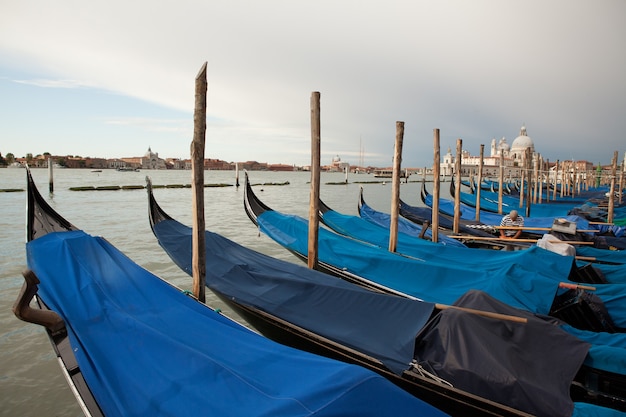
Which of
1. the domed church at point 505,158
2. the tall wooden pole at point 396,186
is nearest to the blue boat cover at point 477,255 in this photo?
the tall wooden pole at point 396,186

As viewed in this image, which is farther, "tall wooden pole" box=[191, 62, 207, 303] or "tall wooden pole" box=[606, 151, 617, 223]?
"tall wooden pole" box=[606, 151, 617, 223]

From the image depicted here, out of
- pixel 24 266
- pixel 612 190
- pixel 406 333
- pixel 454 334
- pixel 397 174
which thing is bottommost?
pixel 24 266

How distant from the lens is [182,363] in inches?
67.7

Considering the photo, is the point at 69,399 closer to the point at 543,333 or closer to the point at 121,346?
the point at 121,346

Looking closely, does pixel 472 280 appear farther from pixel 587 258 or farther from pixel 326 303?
pixel 587 258

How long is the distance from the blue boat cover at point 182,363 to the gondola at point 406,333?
60cm

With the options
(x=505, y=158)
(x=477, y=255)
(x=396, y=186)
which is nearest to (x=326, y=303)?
(x=477, y=255)

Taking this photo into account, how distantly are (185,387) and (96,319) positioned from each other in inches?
44.5

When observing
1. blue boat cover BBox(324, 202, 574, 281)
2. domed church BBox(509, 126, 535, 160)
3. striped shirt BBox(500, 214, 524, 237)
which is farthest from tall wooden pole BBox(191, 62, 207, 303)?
domed church BBox(509, 126, 535, 160)

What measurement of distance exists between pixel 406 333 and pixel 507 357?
59 centimetres

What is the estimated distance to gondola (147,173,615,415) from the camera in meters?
1.88

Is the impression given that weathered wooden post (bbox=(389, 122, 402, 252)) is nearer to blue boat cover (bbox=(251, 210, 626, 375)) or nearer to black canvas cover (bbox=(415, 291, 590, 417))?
blue boat cover (bbox=(251, 210, 626, 375))

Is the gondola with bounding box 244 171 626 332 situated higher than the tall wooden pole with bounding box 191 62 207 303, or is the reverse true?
the tall wooden pole with bounding box 191 62 207 303

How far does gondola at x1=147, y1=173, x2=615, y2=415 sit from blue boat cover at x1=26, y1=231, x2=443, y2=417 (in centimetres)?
60
